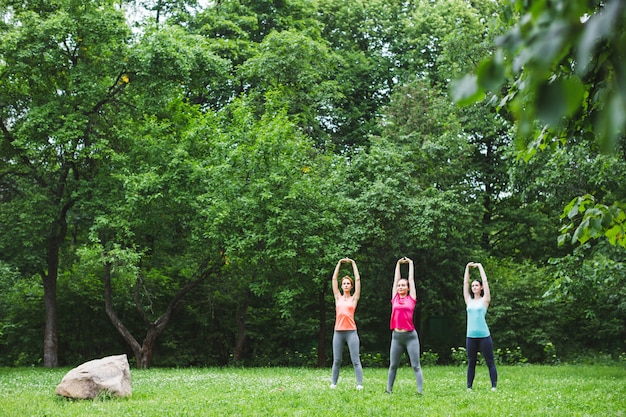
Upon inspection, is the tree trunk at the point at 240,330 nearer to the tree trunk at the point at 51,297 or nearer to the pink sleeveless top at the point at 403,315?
the tree trunk at the point at 51,297

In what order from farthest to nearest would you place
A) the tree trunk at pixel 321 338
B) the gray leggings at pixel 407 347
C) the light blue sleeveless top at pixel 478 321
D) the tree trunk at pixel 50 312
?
1. the tree trunk at pixel 321 338
2. the tree trunk at pixel 50 312
3. the light blue sleeveless top at pixel 478 321
4. the gray leggings at pixel 407 347

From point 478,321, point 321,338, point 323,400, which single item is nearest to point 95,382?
point 323,400

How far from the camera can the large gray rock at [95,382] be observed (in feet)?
35.8

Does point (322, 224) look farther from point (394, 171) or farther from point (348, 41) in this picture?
point (348, 41)

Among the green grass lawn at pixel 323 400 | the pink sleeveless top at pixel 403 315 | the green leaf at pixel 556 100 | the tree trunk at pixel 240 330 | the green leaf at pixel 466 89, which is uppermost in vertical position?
the green leaf at pixel 466 89

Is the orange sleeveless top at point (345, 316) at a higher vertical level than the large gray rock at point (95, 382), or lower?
higher

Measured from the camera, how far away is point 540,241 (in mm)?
26844

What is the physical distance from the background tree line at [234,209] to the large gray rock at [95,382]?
799 cm

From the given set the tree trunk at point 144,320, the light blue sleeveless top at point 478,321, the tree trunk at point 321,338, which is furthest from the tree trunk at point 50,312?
the light blue sleeveless top at point 478,321

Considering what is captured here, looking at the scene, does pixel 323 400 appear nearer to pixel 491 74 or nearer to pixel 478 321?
pixel 478 321

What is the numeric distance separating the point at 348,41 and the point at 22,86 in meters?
16.2

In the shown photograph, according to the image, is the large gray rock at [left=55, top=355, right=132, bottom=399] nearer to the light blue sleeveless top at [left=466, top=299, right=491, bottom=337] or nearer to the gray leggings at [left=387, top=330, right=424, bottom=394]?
the gray leggings at [left=387, top=330, right=424, bottom=394]

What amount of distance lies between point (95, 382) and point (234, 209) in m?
9.59

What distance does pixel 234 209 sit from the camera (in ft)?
65.7
